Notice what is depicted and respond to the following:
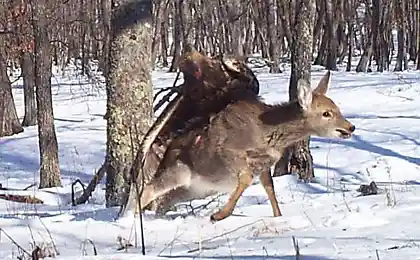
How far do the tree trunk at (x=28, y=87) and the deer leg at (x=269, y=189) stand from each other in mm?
17360

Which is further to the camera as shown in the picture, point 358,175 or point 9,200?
point 358,175

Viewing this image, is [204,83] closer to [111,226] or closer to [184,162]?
[184,162]

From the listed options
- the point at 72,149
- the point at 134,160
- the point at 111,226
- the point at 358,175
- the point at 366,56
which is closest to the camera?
the point at 111,226

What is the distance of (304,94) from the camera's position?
7719 millimetres

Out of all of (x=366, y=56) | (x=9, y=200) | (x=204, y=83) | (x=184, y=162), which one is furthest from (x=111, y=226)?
(x=366, y=56)

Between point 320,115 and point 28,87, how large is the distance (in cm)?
1906

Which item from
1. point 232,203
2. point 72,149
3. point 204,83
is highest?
point 204,83

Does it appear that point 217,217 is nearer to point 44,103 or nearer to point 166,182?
point 166,182

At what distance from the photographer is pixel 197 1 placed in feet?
182

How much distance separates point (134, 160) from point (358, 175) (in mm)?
6901

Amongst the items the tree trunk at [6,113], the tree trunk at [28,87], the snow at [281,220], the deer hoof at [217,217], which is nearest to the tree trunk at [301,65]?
the snow at [281,220]

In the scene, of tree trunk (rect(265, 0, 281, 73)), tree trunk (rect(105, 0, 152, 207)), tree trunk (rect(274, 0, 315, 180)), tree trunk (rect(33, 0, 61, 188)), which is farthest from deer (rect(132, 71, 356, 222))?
tree trunk (rect(265, 0, 281, 73))

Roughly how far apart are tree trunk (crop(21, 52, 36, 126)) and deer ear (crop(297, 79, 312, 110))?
17.4m

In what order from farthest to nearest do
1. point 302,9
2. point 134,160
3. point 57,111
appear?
point 57,111 < point 302,9 < point 134,160
